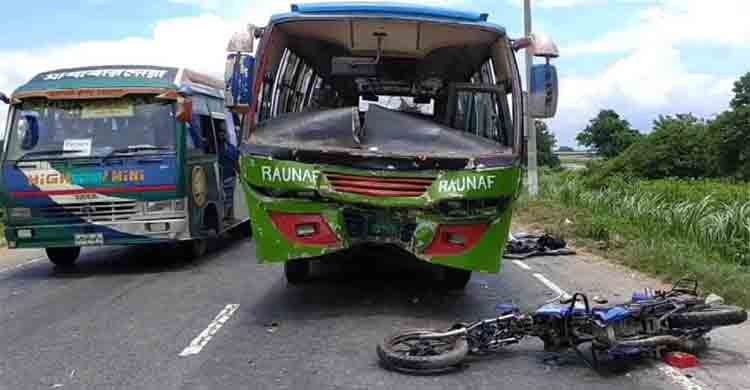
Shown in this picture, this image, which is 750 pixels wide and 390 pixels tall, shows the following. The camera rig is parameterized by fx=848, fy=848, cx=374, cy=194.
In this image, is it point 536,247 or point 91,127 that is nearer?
point 91,127

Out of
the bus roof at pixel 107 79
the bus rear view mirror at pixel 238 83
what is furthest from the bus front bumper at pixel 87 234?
the bus rear view mirror at pixel 238 83

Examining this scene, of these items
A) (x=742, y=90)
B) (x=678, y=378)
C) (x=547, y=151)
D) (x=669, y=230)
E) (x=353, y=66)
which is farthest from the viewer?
(x=547, y=151)

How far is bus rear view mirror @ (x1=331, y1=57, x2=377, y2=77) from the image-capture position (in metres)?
9.36

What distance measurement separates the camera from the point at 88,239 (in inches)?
413

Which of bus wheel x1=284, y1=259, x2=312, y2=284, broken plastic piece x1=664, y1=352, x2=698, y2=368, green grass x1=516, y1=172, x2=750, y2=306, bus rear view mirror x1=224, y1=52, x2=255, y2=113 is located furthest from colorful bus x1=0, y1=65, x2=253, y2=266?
broken plastic piece x1=664, y1=352, x2=698, y2=368

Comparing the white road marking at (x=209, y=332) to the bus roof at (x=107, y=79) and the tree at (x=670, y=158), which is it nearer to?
the bus roof at (x=107, y=79)

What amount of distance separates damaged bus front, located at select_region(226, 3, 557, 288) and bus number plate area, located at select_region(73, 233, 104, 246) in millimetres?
2957

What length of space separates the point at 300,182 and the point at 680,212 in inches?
298

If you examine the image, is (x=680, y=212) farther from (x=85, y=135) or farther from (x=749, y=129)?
(x=749, y=129)

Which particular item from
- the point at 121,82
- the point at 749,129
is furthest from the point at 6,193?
the point at 749,129

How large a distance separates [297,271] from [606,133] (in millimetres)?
51482

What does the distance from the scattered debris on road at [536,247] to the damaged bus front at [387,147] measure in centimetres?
347

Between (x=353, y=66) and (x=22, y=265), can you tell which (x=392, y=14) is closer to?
(x=353, y=66)

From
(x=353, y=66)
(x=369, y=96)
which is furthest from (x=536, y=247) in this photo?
(x=353, y=66)
